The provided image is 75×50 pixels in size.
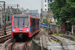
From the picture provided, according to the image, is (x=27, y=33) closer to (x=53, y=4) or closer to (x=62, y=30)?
(x=53, y=4)

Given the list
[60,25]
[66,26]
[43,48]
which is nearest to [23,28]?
[43,48]

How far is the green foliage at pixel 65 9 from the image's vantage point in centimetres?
1467

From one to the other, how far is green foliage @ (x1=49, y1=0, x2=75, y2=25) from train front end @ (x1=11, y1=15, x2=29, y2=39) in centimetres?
453

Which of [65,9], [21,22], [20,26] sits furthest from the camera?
[65,9]

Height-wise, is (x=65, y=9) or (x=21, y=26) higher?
(x=65, y=9)

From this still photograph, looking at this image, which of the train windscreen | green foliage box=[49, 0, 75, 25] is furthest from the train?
green foliage box=[49, 0, 75, 25]

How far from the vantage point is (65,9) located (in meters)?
15.9

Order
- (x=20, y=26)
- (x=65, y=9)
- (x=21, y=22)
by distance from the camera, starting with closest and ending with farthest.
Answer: (x=20, y=26), (x=21, y=22), (x=65, y=9)

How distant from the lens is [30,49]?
11406 mm

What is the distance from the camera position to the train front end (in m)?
14.6

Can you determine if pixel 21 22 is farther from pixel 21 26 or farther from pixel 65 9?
pixel 65 9

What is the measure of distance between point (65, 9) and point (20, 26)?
5.37 meters

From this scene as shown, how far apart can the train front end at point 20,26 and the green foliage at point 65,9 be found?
14.8 ft

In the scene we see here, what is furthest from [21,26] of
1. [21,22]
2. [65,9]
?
[65,9]
